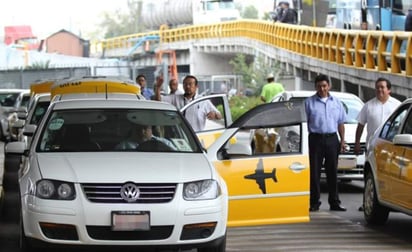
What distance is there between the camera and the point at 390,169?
36.3 ft

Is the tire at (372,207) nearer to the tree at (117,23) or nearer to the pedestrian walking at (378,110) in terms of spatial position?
the pedestrian walking at (378,110)

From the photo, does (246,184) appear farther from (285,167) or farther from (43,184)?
(43,184)

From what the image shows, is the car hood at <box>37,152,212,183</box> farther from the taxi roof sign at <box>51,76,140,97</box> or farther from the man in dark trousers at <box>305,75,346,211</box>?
the taxi roof sign at <box>51,76,140,97</box>

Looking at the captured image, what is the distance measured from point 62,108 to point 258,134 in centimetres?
506

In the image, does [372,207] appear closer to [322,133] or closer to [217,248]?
[322,133]

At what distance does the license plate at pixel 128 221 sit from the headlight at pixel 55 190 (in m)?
0.40

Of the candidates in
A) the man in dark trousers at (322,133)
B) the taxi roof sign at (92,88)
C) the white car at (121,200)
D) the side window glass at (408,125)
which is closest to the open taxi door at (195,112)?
the taxi roof sign at (92,88)

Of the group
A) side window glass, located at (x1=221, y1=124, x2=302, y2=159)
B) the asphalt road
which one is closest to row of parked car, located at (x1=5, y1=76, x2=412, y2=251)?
the asphalt road

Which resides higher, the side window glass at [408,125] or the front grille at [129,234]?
the side window glass at [408,125]

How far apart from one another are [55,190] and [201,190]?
123 centimetres

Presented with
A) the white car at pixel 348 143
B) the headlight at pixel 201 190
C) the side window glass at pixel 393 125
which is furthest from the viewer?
the white car at pixel 348 143

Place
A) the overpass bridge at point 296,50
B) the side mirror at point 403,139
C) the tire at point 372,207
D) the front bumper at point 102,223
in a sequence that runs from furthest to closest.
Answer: the overpass bridge at point 296,50
the tire at point 372,207
the side mirror at point 403,139
the front bumper at point 102,223

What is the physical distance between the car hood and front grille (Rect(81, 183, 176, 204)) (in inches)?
1.8

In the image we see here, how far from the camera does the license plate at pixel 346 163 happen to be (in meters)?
15.9
